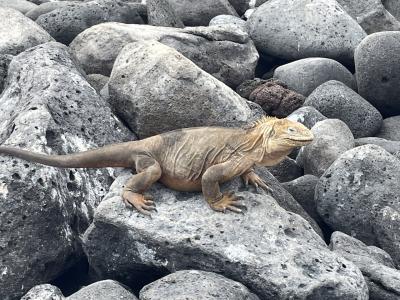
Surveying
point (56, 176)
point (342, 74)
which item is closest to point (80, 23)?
point (342, 74)

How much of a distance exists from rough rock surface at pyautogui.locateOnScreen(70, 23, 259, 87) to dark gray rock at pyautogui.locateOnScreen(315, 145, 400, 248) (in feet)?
10.2

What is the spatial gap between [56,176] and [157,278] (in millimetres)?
1176

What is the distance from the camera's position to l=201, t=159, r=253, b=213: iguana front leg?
227 inches

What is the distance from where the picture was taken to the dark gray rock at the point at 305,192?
741cm

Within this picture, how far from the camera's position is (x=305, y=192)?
7543 millimetres

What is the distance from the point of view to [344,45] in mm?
11312

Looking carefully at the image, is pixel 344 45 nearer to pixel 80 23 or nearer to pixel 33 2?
pixel 80 23

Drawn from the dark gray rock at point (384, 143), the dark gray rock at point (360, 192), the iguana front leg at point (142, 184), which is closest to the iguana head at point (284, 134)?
the iguana front leg at point (142, 184)

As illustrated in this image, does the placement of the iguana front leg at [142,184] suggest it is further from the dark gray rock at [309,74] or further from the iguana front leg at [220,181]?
the dark gray rock at [309,74]

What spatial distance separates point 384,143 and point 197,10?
4689mm

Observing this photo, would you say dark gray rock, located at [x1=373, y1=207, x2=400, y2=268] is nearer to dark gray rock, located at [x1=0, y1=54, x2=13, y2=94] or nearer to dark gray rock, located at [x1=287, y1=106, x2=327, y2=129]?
dark gray rock, located at [x1=287, y1=106, x2=327, y2=129]

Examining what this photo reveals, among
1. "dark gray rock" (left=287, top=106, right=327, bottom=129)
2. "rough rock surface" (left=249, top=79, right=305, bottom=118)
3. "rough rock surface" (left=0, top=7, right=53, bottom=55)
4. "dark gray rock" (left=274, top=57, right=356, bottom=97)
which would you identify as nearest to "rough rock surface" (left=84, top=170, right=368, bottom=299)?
"dark gray rock" (left=287, top=106, right=327, bottom=129)

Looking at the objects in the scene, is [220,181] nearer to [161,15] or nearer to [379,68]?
[379,68]

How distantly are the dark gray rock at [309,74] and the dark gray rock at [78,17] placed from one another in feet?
8.18
